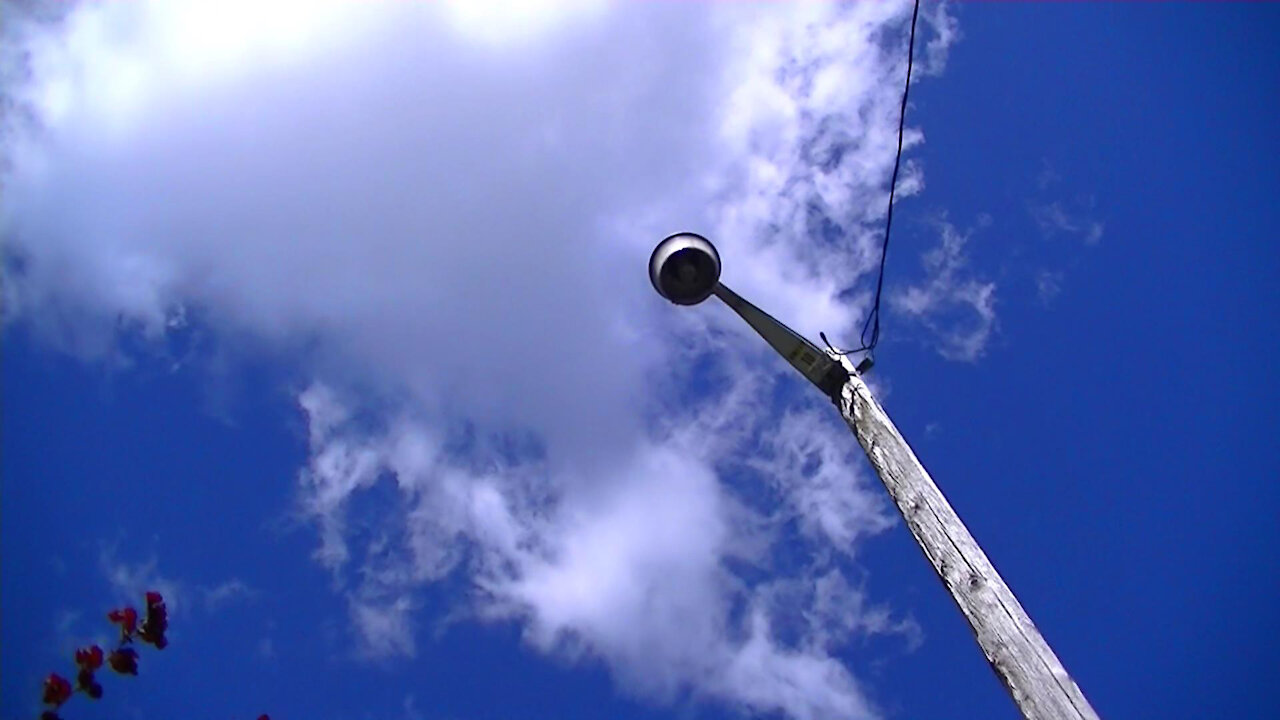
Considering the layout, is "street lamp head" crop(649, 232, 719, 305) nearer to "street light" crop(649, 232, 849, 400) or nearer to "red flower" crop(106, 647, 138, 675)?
"street light" crop(649, 232, 849, 400)

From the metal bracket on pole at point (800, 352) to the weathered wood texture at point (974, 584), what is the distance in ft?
0.75

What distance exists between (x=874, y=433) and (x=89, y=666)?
2.94 m

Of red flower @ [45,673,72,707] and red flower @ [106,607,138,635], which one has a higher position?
red flower @ [106,607,138,635]

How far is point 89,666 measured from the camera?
92.4 inches

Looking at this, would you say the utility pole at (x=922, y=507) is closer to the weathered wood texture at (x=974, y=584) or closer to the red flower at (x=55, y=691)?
the weathered wood texture at (x=974, y=584)

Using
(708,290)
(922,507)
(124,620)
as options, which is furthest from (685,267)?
(124,620)

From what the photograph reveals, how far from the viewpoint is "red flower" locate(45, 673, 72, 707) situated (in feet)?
7.43

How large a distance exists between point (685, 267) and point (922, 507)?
1536mm

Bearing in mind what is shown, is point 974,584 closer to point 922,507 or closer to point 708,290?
point 922,507

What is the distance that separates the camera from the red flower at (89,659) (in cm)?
234

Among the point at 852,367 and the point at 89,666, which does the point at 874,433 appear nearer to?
the point at 852,367

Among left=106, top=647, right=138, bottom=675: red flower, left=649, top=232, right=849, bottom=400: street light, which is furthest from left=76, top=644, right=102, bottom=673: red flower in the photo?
left=649, top=232, right=849, bottom=400: street light

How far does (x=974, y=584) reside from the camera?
246 cm

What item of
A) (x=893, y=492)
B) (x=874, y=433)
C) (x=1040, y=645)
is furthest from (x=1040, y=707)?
(x=874, y=433)
